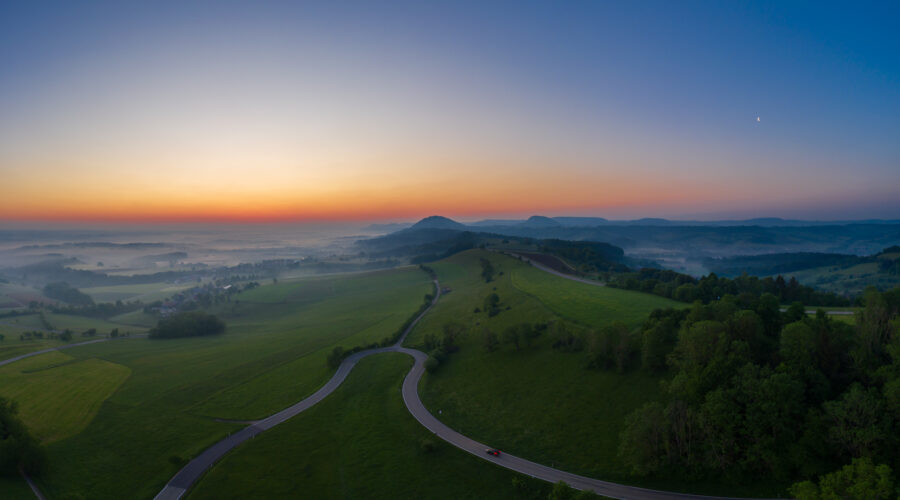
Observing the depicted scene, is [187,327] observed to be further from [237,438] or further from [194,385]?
[237,438]

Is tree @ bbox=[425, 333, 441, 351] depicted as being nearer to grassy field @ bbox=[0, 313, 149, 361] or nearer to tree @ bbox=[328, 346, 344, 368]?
tree @ bbox=[328, 346, 344, 368]

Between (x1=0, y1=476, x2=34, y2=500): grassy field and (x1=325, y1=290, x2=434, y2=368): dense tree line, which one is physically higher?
(x1=325, y1=290, x2=434, y2=368): dense tree line

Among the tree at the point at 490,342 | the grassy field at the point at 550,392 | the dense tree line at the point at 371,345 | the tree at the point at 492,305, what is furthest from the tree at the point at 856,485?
the dense tree line at the point at 371,345

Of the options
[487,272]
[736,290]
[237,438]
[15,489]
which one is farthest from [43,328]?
[736,290]

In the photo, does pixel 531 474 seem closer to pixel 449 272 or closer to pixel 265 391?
pixel 265 391

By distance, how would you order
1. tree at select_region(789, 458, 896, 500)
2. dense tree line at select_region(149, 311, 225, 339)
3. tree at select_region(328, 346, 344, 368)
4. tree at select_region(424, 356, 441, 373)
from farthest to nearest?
dense tree line at select_region(149, 311, 225, 339) < tree at select_region(328, 346, 344, 368) < tree at select_region(424, 356, 441, 373) < tree at select_region(789, 458, 896, 500)

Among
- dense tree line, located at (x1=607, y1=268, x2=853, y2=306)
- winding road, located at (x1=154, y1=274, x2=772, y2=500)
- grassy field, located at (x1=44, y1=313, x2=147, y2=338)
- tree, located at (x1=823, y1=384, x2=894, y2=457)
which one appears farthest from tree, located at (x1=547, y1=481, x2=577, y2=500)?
grassy field, located at (x1=44, y1=313, x2=147, y2=338)
